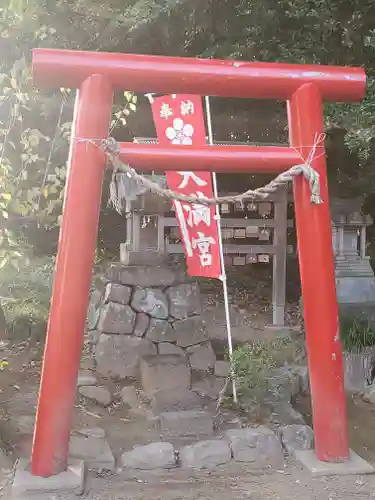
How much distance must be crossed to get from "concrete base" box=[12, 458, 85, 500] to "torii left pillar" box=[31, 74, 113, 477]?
0.06 metres

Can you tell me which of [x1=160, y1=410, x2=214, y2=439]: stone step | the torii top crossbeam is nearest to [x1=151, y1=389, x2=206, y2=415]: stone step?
[x1=160, y1=410, x2=214, y2=439]: stone step

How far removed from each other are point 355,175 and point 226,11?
3.20 meters

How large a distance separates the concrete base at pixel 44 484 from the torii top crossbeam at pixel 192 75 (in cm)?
261

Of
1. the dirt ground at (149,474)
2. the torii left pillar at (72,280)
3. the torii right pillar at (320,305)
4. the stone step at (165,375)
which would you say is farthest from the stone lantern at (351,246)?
the torii left pillar at (72,280)

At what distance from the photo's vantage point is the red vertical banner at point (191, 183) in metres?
5.86

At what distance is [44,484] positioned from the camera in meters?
3.60

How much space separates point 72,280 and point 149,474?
1.55m

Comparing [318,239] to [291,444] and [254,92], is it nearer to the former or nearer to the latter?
[254,92]

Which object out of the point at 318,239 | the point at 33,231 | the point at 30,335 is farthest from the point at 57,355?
the point at 33,231

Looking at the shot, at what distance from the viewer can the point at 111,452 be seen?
170 inches

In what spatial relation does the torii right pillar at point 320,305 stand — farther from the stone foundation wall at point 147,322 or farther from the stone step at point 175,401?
the stone foundation wall at point 147,322

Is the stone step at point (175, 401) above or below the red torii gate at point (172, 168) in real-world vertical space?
below

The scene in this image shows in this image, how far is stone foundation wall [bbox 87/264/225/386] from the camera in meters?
6.48

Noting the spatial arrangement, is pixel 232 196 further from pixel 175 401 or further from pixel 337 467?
pixel 175 401
